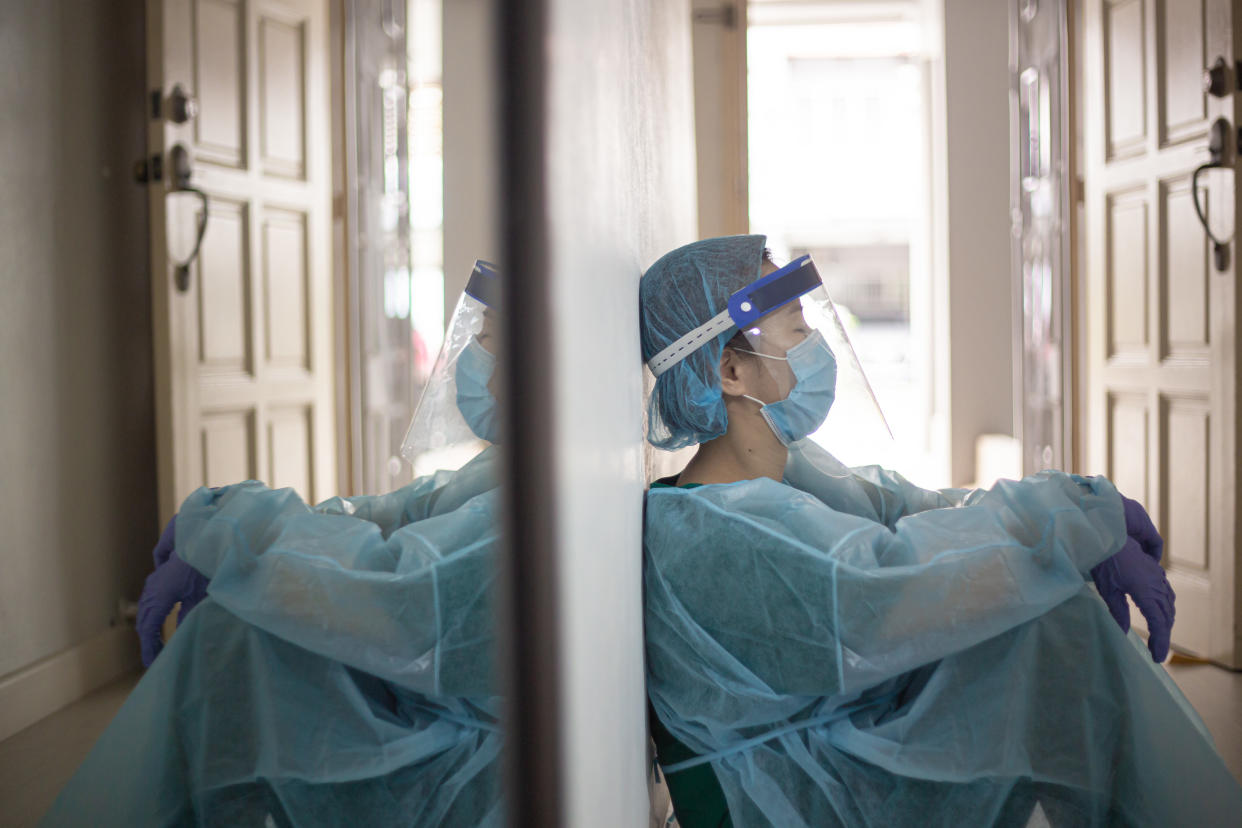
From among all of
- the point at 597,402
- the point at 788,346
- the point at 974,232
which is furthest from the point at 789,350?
the point at 974,232

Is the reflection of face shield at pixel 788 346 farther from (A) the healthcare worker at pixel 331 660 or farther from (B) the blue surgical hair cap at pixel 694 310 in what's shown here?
(A) the healthcare worker at pixel 331 660

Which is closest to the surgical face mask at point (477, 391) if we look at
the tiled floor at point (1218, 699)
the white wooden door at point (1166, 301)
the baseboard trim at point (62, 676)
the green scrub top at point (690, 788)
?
the baseboard trim at point (62, 676)

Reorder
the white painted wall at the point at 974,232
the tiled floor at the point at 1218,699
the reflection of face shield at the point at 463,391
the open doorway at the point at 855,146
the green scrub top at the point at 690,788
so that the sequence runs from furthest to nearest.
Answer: the open doorway at the point at 855,146 → the white painted wall at the point at 974,232 → the tiled floor at the point at 1218,699 → the green scrub top at the point at 690,788 → the reflection of face shield at the point at 463,391

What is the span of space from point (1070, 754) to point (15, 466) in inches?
40.7

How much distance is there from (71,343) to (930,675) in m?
0.95

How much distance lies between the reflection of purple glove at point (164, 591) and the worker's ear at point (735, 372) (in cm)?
97

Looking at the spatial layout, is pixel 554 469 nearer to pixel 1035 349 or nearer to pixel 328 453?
pixel 328 453

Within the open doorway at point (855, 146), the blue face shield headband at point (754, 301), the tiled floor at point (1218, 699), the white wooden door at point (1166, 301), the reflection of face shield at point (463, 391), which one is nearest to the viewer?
the reflection of face shield at point (463, 391)

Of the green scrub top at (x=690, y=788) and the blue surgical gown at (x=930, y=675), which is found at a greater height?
the blue surgical gown at (x=930, y=675)

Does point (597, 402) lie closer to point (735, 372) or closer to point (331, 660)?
point (331, 660)

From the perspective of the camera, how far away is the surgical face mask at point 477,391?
0.69ft

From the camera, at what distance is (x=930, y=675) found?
973mm

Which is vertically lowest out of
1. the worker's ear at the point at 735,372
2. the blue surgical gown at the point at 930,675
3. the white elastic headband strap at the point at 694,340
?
the blue surgical gown at the point at 930,675

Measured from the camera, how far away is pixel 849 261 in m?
13.9
